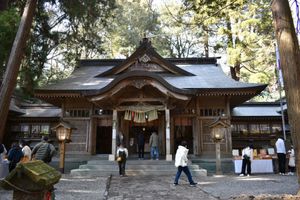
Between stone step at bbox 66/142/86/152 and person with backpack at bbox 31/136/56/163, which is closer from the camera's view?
person with backpack at bbox 31/136/56/163

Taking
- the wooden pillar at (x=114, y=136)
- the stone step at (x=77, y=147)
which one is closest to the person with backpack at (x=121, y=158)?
the wooden pillar at (x=114, y=136)

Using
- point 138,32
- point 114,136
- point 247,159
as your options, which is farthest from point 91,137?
point 138,32

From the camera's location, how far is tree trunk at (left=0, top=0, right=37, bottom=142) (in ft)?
24.4

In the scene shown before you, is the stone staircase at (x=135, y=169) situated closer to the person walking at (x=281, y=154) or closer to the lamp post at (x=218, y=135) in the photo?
the lamp post at (x=218, y=135)

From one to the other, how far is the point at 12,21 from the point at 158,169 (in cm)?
804

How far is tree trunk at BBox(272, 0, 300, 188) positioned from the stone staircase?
662 cm

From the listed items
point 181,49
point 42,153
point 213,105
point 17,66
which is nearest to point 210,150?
point 213,105

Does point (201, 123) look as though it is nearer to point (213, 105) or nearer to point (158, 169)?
point (213, 105)

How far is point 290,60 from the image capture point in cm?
584

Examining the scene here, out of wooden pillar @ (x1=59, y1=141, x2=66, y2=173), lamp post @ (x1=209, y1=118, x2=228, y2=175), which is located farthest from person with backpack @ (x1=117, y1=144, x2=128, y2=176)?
lamp post @ (x1=209, y1=118, x2=228, y2=175)

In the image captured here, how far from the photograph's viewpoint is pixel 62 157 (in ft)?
39.3

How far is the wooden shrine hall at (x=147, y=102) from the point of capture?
13273 millimetres

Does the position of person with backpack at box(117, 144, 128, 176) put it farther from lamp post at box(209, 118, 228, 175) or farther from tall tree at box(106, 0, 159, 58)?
tall tree at box(106, 0, 159, 58)

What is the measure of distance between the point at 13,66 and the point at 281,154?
35.0ft
